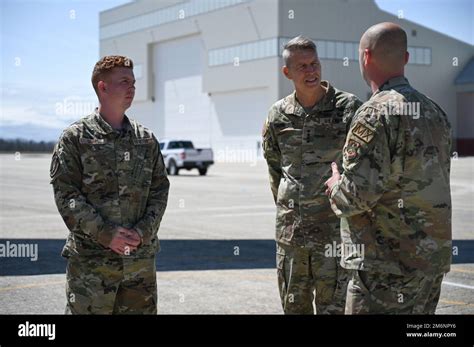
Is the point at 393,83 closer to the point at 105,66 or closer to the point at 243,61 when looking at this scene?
the point at 105,66

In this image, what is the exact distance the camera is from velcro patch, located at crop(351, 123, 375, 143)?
11.3 ft

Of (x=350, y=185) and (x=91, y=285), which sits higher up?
(x=350, y=185)

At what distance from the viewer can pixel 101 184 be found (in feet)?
13.6

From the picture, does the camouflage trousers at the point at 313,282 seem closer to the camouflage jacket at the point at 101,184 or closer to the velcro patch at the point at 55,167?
the camouflage jacket at the point at 101,184

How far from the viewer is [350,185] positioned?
11.5 ft

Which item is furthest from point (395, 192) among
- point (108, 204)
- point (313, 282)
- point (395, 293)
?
point (108, 204)

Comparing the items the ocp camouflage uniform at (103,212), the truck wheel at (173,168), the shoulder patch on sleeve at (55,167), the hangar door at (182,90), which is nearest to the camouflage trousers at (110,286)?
the ocp camouflage uniform at (103,212)

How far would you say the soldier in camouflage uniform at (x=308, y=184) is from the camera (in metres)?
4.63

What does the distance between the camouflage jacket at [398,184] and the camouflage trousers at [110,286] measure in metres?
1.29

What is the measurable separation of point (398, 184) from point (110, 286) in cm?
176
